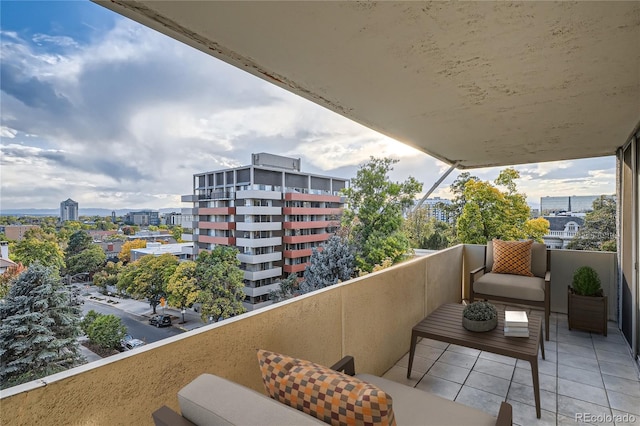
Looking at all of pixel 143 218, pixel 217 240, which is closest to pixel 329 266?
pixel 217 240

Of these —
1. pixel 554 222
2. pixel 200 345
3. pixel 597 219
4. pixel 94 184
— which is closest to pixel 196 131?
pixel 94 184

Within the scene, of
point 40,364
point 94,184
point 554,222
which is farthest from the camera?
point 554,222

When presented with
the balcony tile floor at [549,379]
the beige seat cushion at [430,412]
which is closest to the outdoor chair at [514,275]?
the balcony tile floor at [549,379]

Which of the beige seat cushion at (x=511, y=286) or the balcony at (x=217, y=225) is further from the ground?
the balcony at (x=217, y=225)

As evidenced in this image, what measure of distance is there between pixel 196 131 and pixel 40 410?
275 inches

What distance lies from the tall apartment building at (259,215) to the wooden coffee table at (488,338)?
251 centimetres

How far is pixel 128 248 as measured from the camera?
3258 millimetres

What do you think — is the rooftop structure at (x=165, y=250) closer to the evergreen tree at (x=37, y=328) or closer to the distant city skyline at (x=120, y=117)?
the distant city skyline at (x=120, y=117)

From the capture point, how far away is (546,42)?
1.49m

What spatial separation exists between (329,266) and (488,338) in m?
10.8

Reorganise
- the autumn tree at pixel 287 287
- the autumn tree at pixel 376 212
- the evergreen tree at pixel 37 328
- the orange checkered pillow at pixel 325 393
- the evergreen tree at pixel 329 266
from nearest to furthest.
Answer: the orange checkered pillow at pixel 325 393
the evergreen tree at pixel 37 328
the autumn tree at pixel 287 287
the evergreen tree at pixel 329 266
the autumn tree at pixel 376 212

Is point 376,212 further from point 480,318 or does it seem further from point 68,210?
point 68,210

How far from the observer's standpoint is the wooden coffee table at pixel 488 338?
2008 millimetres

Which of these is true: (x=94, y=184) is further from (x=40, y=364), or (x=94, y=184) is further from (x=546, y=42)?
(x=546, y=42)
